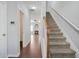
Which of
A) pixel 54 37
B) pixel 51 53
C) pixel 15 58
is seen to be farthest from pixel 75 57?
pixel 15 58

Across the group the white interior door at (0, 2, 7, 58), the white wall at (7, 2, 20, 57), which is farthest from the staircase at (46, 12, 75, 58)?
the white interior door at (0, 2, 7, 58)

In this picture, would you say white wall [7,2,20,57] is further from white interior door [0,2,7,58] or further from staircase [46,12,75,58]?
staircase [46,12,75,58]

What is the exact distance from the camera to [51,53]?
11.7ft

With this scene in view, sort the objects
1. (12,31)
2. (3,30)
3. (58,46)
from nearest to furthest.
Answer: (58,46) < (3,30) < (12,31)

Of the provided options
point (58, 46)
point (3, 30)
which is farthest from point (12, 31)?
point (58, 46)

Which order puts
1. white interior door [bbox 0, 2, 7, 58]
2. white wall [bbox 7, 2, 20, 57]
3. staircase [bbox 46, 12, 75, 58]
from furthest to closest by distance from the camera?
white wall [bbox 7, 2, 20, 57], white interior door [bbox 0, 2, 7, 58], staircase [bbox 46, 12, 75, 58]

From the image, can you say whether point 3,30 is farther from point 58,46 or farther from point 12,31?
point 58,46

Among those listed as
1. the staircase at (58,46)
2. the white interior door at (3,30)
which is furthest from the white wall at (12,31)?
the staircase at (58,46)

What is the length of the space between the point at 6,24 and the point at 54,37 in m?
2.04

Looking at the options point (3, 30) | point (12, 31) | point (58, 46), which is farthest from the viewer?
point (12, 31)

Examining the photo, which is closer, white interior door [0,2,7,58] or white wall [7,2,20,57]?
white interior door [0,2,7,58]

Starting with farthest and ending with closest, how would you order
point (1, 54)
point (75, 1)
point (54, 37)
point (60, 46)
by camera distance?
point (1, 54), point (54, 37), point (60, 46), point (75, 1)

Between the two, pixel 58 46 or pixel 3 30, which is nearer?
pixel 58 46

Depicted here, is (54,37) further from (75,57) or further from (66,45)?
(75,57)
